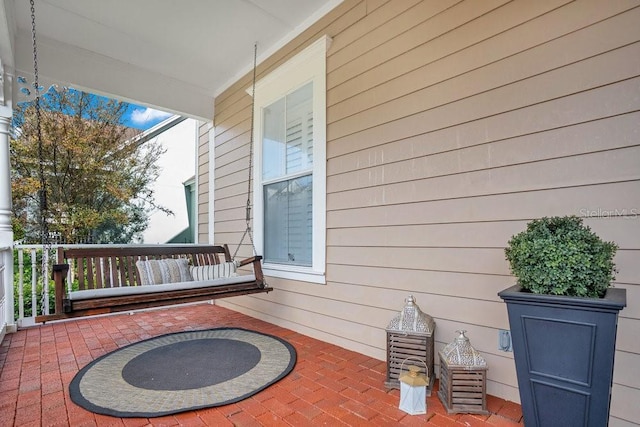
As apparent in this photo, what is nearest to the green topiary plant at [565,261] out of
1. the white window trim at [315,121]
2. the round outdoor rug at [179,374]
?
the round outdoor rug at [179,374]

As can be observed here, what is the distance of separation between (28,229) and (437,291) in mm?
6530

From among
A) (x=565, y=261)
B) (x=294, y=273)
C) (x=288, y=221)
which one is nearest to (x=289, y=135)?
(x=288, y=221)

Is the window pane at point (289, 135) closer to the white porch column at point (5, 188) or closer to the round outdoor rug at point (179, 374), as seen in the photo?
the round outdoor rug at point (179, 374)

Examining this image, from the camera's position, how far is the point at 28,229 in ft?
17.8

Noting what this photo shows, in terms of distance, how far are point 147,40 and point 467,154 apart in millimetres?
3532

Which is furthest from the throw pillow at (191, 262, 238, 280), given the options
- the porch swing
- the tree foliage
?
the tree foliage

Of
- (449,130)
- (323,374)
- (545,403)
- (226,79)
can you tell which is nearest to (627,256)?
(545,403)

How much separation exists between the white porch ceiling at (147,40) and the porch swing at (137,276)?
460 millimetres

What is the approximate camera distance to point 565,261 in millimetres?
1299

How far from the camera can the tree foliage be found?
535cm

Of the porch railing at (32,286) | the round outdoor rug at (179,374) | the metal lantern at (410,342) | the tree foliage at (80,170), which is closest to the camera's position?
the round outdoor rug at (179,374)

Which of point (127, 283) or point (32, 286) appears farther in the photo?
point (32, 286)

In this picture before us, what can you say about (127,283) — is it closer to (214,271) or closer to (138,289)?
(214,271)

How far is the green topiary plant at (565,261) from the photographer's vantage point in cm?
128
